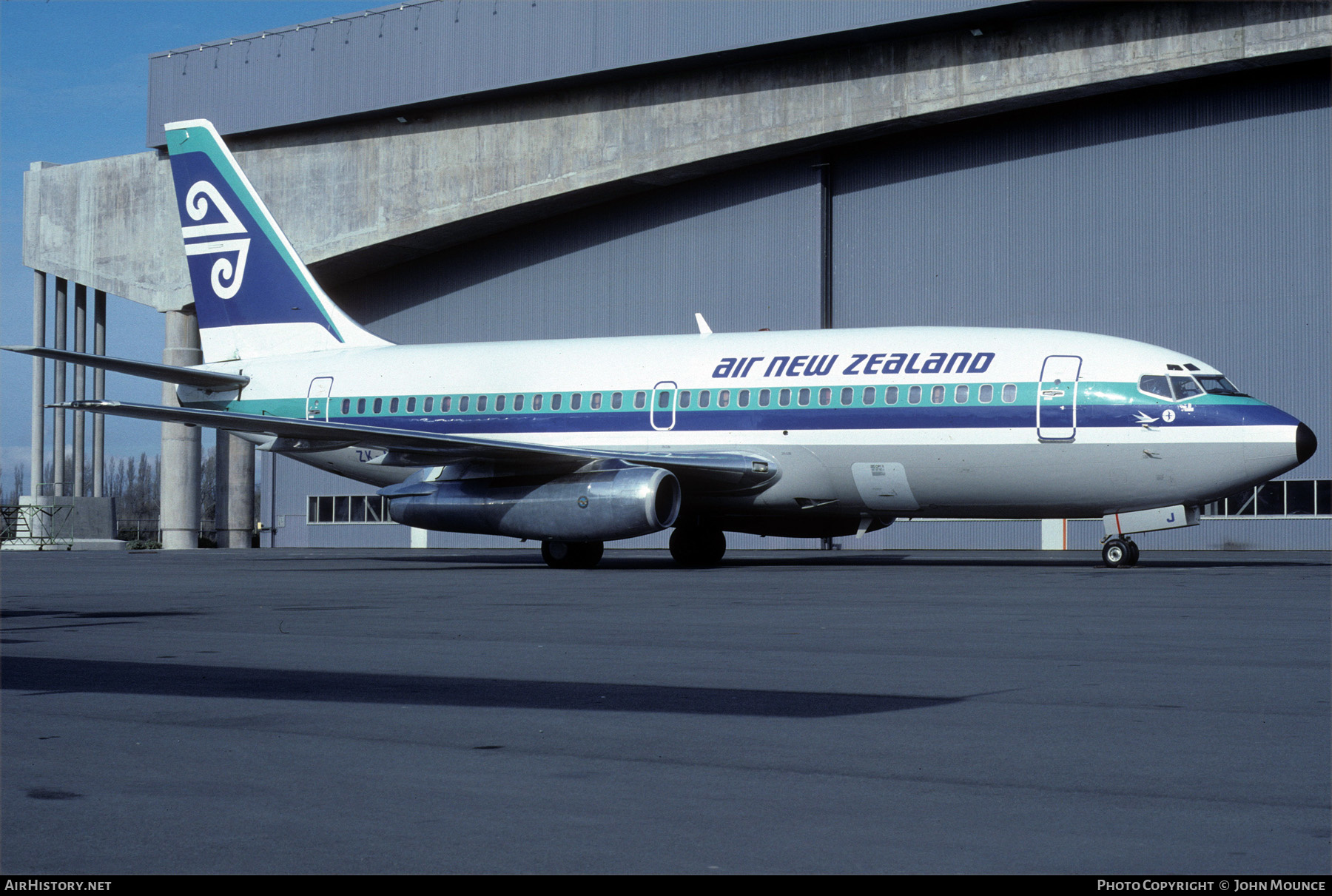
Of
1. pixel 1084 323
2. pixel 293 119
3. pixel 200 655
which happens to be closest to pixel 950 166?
pixel 1084 323

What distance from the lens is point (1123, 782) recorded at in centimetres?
489

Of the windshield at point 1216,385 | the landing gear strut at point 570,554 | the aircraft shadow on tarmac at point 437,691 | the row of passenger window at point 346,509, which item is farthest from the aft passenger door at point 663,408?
the row of passenger window at point 346,509

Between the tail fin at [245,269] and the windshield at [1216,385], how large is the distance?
15884 millimetres

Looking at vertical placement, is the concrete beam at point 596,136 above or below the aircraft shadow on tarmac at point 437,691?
above

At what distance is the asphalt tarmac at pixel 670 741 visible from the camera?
403cm

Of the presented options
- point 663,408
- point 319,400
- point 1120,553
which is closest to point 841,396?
point 663,408

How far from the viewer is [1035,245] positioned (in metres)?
35.0

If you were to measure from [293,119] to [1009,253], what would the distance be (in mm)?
21724

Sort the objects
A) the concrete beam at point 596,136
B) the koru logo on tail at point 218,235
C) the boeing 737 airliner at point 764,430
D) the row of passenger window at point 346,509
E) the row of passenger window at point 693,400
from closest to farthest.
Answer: the boeing 737 airliner at point 764,430, the row of passenger window at point 693,400, the koru logo on tail at point 218,235, the concrete beam at point 596,136, the row of passenger window at point 346,509

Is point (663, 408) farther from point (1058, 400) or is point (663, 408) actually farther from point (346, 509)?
point (346, 509)

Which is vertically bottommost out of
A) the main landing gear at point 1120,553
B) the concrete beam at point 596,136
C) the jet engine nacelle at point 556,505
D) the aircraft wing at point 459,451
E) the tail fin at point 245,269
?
the main landing gear at point 1120,553

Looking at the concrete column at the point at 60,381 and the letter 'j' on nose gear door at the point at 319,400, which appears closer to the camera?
the letter 'j' on nose gear door at the point at 319,400

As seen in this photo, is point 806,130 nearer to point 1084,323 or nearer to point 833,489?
point 1084,323

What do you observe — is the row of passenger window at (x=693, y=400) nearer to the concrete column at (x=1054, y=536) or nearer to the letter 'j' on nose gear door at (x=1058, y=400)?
the letter 'j' on nose gear door at (x=1058, y=400)
